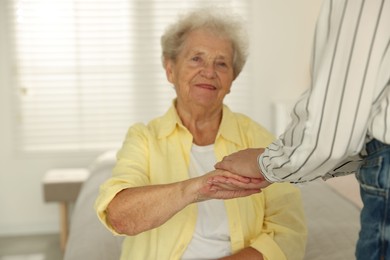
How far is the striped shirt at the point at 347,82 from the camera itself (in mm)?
837

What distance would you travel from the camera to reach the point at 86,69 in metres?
4.24

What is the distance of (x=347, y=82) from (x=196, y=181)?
1.98 ft

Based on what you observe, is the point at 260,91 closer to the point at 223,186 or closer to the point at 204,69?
the point at 204,69

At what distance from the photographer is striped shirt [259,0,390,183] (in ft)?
2.75

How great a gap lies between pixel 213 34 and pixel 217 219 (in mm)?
600

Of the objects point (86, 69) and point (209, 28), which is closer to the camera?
point (209, 28)

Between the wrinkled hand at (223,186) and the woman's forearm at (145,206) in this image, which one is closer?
the wrinkled hand at (223,186)

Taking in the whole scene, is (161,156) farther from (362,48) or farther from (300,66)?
(300,66)

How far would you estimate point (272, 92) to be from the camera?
4375mm

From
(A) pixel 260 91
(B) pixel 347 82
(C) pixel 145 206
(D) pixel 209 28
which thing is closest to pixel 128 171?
(C) pixel 145 206

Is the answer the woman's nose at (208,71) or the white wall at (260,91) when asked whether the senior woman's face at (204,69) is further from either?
the white wall at (260,91)

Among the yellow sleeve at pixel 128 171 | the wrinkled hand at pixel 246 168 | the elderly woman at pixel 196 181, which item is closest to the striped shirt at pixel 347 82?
the wrinkled hand at pixel 246 168

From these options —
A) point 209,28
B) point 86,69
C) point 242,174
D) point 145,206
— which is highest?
point 209,28

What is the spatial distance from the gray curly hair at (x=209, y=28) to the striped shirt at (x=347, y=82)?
909 mm
